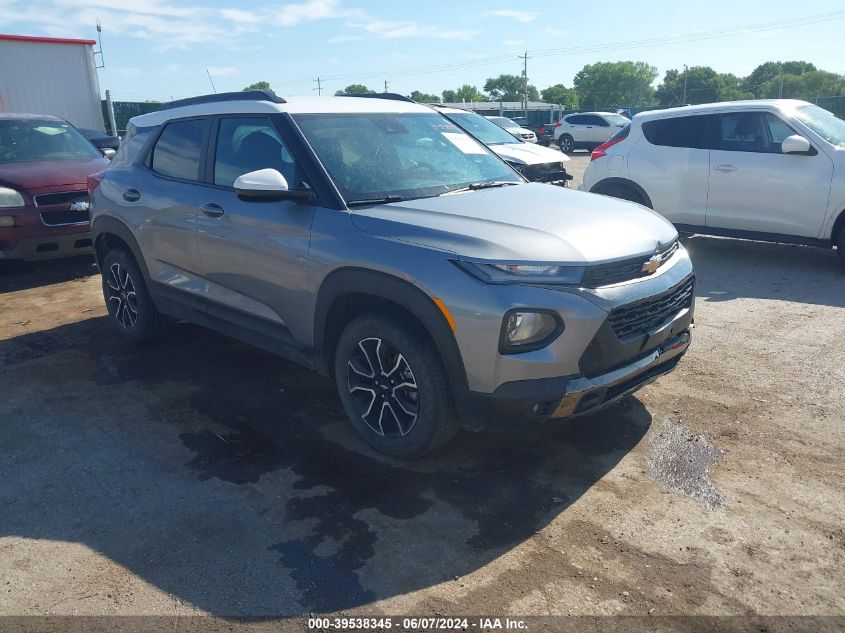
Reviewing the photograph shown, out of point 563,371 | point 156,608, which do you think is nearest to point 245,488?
point 156,608

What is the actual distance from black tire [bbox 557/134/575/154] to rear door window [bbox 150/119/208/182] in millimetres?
27787

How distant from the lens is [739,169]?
7.83m

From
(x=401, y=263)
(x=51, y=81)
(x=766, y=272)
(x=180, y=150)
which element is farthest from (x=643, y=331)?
(x=51, y=81)

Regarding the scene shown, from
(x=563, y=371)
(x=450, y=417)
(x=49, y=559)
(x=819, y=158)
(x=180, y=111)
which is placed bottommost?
(x=49, y=559)

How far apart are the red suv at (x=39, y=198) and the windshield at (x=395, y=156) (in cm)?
412

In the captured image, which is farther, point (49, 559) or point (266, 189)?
point (266, 189)

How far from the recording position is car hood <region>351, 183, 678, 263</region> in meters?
3.29

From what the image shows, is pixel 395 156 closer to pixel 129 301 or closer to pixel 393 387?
pixel 393 387

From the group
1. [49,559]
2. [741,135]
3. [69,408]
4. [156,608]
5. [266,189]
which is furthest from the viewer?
[741,135]

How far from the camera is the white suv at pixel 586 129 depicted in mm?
30078

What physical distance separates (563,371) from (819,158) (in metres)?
5.71

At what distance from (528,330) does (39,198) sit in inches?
273

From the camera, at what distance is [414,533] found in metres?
3.15

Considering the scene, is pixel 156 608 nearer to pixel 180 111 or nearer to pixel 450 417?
pixel 450 417
